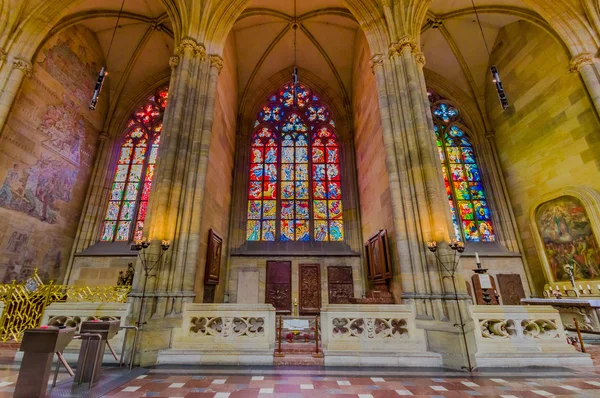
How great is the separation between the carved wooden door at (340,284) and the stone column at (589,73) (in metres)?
10.6

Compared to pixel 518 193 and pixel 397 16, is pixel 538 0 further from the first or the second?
pixel 518 193

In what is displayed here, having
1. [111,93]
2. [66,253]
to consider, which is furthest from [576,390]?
[111,93]

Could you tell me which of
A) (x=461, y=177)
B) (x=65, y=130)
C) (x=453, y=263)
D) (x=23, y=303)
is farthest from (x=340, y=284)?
(x=65, y=130)

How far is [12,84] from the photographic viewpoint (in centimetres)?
915

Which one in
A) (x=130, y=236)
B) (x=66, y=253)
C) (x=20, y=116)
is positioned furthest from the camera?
(x=130, y=236)

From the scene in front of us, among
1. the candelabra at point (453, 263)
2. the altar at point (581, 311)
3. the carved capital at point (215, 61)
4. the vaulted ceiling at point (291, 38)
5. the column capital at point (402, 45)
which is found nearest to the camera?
the candelabra at point (453, 263)

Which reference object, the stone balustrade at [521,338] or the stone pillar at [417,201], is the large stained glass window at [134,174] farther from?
the stone balustrade at [521,338]

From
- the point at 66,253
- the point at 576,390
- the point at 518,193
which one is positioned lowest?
the point at 576,390

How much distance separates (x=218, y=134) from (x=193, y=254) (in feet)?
16.4

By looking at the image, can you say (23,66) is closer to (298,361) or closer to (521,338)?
(298,361)

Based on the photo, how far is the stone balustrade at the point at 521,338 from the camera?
5.53 metres

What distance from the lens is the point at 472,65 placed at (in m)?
14.0

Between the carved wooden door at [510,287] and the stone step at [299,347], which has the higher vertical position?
the carved wooden door at [510,287]

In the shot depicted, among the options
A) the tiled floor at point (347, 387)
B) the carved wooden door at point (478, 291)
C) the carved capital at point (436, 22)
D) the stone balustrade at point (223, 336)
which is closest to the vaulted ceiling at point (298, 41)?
the carved capital at point (436, 22)
